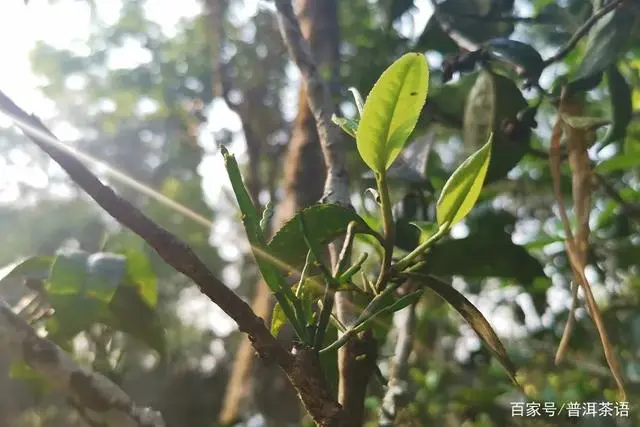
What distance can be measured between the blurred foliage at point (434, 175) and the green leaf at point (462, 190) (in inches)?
5.9

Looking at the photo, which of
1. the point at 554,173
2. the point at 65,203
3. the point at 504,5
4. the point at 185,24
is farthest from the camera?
the point at 65,203

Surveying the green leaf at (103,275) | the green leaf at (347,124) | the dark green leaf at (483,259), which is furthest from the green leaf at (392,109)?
the green leaf at (103,275)

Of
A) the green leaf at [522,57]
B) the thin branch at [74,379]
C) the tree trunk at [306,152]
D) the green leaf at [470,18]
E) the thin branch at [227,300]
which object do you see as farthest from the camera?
the tree trunk at [306,152]

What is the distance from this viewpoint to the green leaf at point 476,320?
34 centimetres

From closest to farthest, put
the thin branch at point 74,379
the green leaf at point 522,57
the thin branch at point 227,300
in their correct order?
1. the thin branch at point 227,300
2. the thin branch at point 74,379
3. the green leaf at point 522,57

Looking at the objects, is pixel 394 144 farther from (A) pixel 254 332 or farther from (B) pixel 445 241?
(B) pixel 445 241

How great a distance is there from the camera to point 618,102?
592 mm

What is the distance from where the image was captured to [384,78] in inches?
12.4

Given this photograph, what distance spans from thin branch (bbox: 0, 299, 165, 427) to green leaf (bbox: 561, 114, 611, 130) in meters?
0.34

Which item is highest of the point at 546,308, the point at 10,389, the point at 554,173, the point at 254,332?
the point at 10,389

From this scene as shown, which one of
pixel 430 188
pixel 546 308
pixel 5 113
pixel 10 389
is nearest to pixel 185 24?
pixel 10 389

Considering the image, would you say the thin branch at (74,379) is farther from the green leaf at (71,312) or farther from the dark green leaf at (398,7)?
the dark green leaf at (398,7)

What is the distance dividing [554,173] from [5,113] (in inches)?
14.4

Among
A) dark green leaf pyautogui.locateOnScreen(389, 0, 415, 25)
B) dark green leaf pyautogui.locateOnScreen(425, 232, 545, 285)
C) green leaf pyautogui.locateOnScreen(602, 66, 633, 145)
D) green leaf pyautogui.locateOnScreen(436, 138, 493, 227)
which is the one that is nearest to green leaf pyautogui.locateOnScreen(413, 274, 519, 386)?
green leaf pyautogui.locateOnScreen(436, 138, 493, 227)
